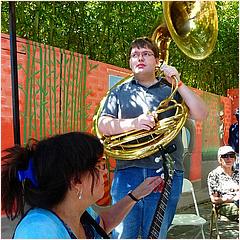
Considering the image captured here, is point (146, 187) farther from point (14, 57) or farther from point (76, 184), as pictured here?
point (14, 57)

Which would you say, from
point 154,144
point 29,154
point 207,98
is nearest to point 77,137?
point 29,154

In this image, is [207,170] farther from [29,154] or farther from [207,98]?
[29,154]

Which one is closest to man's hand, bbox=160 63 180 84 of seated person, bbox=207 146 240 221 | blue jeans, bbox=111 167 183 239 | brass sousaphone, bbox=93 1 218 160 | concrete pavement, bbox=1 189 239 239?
brass sousaphone, bbox=93 1 218 160

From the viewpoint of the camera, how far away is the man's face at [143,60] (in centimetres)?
174

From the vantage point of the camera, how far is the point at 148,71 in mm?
1762

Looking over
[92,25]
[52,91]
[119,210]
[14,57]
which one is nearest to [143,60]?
[14,57]

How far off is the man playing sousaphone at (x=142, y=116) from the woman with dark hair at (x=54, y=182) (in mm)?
522

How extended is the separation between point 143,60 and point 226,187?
158 centimetres

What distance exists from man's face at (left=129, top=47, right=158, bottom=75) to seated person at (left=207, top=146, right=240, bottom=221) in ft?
4.89

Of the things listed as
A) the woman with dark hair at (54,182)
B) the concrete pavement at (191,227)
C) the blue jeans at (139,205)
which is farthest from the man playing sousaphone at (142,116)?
the concrete pavement at (191,227)

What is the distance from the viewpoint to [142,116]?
1.68 m

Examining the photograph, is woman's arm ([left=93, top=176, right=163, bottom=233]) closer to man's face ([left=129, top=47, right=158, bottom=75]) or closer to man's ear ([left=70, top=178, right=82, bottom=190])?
man's ear ([left=70, top=178, right=82, bottom=190])

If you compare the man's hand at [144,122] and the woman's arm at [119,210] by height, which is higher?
the man's hand at [144,122]

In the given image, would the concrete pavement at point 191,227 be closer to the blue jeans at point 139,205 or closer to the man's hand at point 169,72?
the blue jeans at point 139,205
